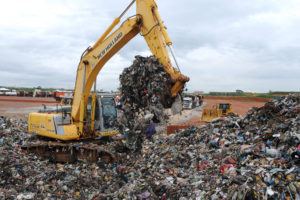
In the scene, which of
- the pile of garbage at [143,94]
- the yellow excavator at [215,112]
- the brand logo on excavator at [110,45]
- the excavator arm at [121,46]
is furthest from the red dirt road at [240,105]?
the brand logo on excavator at [110,45]

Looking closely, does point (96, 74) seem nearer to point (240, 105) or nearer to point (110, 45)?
point (110, 45)

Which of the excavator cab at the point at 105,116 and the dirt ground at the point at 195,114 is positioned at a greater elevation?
the excavator cab at the point at 105,116

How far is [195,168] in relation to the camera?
5.43m

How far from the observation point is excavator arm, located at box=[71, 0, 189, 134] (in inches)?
199

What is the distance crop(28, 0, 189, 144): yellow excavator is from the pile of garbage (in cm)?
21

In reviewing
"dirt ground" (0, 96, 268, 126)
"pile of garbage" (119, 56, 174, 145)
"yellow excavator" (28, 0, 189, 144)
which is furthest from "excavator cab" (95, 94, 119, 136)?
"dirt ground" (0, 96, 268, 126)

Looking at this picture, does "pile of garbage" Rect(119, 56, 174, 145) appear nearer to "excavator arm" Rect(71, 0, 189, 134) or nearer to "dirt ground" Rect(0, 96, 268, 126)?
"excavator arm" Rect(71, 0, 189, 134)

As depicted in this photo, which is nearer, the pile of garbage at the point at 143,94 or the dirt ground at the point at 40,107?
the pile of garbage at the point at 143,94

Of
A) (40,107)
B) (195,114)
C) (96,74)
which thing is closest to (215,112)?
(195,114)

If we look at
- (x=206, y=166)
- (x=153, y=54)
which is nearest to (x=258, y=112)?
(x=206, y=166)

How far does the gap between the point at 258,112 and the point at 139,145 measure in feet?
12.2

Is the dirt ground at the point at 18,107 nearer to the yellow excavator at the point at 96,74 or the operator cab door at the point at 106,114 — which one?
the yellow excavator at the point at 96,74

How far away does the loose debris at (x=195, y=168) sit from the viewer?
397cm

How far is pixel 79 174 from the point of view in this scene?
20.2ft
